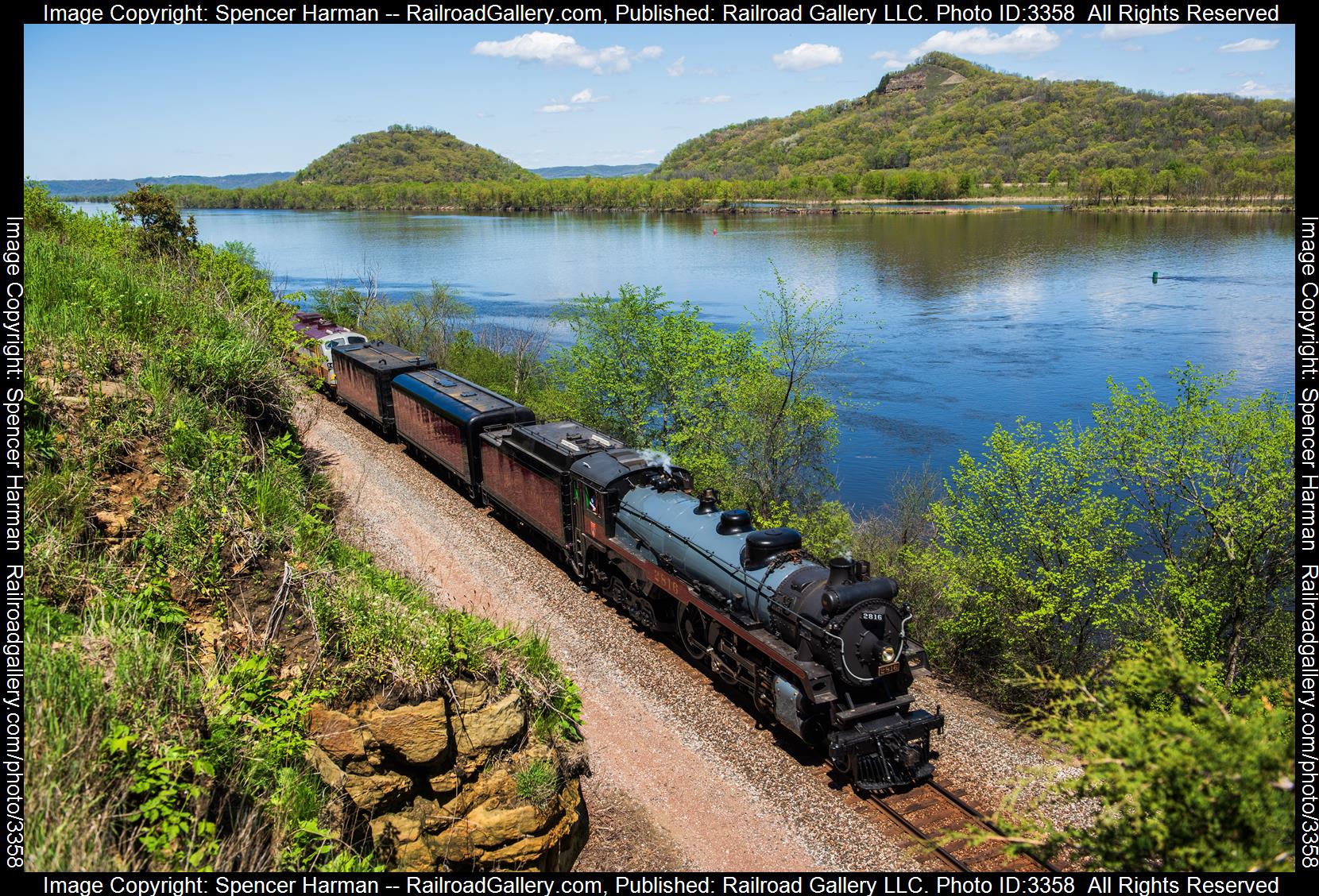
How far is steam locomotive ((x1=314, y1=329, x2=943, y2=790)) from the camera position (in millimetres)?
12305

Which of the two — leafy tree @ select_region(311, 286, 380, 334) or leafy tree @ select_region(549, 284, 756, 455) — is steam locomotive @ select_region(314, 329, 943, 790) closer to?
leafy tree @ select_region(549, 284, 756, 455)

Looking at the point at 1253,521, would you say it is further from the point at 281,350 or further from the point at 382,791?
the point at 281,350

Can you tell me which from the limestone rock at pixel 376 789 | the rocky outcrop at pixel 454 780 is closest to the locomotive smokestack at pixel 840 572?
the rocky outcrop at pixel 454 780

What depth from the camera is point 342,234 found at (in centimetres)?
12175

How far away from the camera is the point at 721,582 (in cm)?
1441

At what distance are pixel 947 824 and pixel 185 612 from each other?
1088 centimetres

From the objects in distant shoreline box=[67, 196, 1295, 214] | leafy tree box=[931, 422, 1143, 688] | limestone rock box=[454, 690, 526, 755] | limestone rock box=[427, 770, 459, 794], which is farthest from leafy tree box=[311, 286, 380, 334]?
distant shoreline box=[67, 196, 1295, 214]

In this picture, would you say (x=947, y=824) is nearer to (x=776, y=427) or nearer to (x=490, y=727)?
(x=490, y=727)

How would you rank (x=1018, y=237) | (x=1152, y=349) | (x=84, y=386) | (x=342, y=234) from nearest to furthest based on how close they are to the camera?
(x=84, y=386) → (x=1152, y=349) → (x=1018, y=237) → (x=342, y=234)

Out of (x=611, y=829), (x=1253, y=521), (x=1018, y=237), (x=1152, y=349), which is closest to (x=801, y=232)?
(x=1018, y=237)

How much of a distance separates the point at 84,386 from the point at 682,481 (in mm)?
10573

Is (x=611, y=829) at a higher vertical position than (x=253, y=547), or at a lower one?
lower

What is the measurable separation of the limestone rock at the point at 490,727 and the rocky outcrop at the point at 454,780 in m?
0.01

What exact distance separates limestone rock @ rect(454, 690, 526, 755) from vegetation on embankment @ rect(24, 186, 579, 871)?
374 millimetres
